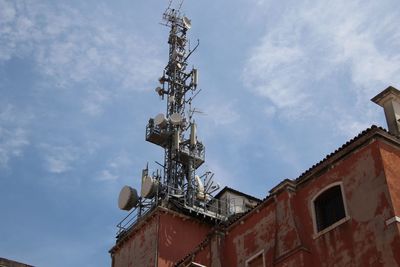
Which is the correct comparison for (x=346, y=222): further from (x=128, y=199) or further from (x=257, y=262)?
(x=128, y=199)

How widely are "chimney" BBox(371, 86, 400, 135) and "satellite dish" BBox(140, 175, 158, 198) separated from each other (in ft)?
51.1

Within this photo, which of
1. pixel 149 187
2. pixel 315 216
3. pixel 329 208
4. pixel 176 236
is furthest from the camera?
pixel 149 187

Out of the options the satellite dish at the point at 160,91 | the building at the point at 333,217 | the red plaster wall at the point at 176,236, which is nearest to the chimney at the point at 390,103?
the building at the point at 333,217

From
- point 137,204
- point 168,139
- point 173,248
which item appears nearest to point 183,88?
point 168,139

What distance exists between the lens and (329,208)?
22250 mm

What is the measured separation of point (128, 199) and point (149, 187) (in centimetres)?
172

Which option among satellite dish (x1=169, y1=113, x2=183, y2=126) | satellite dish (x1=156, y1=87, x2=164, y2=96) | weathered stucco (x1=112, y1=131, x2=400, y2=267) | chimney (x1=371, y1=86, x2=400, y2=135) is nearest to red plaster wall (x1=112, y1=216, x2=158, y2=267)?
weathered stucco (x1=112, y1=131, x2=400, y2=267)

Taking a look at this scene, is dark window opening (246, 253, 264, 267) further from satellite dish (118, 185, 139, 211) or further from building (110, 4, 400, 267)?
satellite dish (118, 185, 139, 211)

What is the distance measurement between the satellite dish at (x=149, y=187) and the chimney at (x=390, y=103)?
51.1 ft

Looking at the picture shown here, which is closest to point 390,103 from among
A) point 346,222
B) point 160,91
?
point 346,222

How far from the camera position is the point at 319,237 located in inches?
856

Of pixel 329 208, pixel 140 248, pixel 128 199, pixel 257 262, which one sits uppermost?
pixel 128 199

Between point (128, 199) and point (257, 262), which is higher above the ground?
point (128, 199)

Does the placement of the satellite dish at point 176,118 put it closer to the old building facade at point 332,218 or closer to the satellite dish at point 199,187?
the satellite dish at point 199,187
